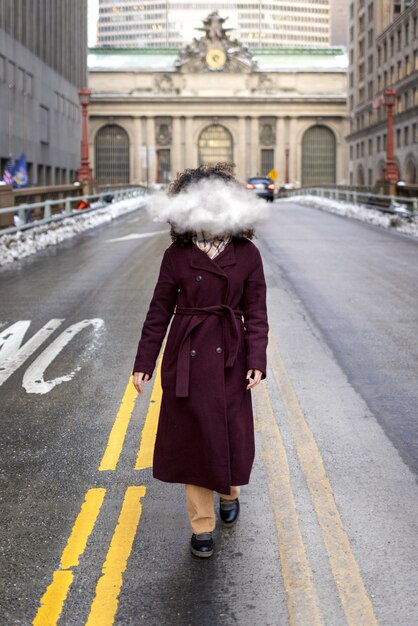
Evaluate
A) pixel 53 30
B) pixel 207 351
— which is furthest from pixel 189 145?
pixel 207 351

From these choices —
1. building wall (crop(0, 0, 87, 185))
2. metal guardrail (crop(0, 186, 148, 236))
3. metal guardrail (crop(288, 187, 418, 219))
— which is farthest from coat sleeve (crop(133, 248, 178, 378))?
building wall (crop(0, 0, 87, 185))

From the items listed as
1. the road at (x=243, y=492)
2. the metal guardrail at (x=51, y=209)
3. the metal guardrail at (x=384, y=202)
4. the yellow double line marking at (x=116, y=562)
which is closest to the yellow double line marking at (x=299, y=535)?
the road at (x=243, y=492)

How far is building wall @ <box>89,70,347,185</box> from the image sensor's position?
107 m

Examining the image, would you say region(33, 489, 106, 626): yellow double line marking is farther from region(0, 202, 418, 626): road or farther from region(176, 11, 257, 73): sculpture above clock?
region(176, 11, 257, 73): sculpture above clock

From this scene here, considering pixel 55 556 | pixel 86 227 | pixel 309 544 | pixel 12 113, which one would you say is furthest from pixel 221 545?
pixel 12 113

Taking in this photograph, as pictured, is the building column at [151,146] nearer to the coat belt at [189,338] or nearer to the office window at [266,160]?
the office window at [266,160]

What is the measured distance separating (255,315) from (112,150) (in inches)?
4251

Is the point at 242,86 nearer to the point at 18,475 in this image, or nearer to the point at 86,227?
the point at 86,227

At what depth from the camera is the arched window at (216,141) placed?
10969 centimetres

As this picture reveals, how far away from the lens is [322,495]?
16.1 ft

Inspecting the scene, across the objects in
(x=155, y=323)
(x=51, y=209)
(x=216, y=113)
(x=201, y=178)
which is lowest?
(x=155, y=323)

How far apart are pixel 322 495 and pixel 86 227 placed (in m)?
24.6

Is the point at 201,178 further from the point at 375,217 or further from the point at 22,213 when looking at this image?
the point at 375,217

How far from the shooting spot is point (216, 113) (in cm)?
10744
